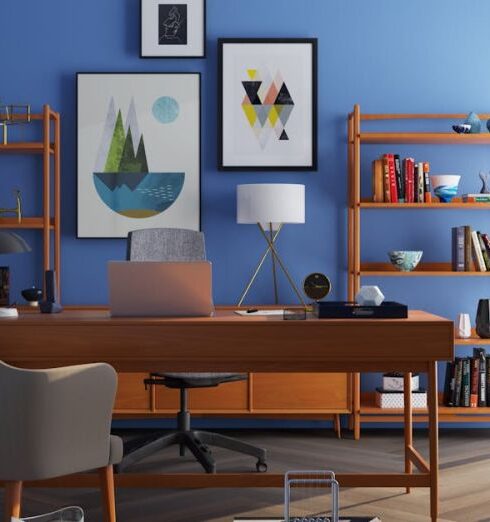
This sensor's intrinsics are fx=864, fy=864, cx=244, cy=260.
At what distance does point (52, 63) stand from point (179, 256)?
1686mm

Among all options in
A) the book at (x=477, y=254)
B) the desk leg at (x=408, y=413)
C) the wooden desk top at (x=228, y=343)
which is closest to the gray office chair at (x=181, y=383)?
the desk leg at (x=408, y=413)

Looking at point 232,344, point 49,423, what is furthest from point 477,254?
point 49,423

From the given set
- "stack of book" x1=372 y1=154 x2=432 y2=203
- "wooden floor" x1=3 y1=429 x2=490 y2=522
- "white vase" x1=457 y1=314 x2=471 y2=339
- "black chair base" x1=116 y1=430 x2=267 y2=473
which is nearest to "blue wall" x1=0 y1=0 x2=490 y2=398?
"stack of book" x1=372 y1=154 x2=432 y2=203

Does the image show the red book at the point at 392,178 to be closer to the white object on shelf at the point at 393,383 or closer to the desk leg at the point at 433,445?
the white object on shelf at the point at 393,383

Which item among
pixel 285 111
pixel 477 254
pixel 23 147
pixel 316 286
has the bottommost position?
pixel 316 286

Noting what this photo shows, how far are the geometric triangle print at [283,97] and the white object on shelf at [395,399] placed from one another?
182cm

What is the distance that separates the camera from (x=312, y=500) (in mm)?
3666

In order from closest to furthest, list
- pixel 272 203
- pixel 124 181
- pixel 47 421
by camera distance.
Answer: pixel 47 421, pixel 272 203, pixel 124 181

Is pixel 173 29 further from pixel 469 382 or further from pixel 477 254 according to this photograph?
pixel 469 382

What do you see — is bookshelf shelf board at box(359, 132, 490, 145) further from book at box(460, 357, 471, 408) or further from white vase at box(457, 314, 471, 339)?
book at box(460, 357, 471, 408)

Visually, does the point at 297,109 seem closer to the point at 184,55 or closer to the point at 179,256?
the point at 184,55

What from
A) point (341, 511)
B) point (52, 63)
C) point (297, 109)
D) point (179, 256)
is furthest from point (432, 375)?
point (52, 63)

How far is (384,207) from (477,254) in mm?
607

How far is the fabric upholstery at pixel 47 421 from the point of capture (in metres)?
2.55
